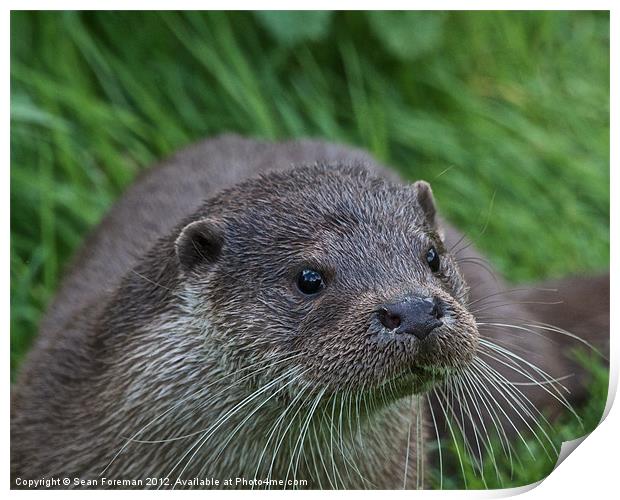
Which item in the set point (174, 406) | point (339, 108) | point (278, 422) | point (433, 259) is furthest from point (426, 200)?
point (339, 108)

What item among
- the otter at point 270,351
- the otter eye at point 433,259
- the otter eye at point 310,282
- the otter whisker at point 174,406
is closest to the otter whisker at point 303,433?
the otter at point 270,351

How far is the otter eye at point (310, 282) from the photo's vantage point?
110 inches

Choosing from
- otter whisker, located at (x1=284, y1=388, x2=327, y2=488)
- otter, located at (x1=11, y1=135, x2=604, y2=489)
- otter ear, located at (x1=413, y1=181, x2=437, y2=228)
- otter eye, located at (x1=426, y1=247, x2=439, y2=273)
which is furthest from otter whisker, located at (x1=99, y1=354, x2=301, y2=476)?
otter ear, located at (x1=413, y1=181, x2=437, y2=228)

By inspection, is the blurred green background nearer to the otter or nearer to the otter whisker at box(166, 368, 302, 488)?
the otter

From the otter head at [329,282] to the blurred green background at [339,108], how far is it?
2.22 feet

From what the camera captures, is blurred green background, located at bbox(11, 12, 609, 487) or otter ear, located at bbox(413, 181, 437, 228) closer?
otter ear, located at bbox(413, 181, 437, 228)

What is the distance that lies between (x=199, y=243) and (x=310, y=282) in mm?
329

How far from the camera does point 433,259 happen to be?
2914 millimetres

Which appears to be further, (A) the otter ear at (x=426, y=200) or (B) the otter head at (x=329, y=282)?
(A) the otter ear at (x=426, y=200)

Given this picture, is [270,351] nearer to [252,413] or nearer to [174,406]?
[252,413]

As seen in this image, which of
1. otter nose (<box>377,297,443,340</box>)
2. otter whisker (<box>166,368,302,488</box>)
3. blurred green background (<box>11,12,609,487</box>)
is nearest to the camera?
otter nose (<box>377,297,443,340</box>)

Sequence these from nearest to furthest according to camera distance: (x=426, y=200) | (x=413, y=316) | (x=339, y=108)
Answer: (x=413, y=316), (x=426, y=200), (x=339, y=108)

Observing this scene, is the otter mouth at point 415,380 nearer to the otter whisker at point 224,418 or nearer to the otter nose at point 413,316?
the otter nose at point 413,316

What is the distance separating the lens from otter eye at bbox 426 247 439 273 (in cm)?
290
